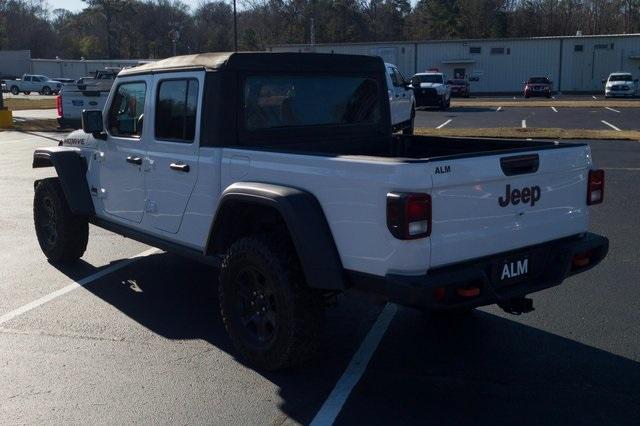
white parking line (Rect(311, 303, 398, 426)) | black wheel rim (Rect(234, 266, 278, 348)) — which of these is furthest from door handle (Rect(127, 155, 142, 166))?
white parking line (Rect(311, 303, 398, 426))

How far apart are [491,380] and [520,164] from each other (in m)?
1.38

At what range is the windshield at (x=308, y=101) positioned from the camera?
5430 millimetres

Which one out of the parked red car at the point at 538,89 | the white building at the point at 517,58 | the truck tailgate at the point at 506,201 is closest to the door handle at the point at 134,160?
the truck tailgate at the point at 506,201

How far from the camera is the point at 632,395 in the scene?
438 cm

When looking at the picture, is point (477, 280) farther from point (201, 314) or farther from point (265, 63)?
point (201, 314)

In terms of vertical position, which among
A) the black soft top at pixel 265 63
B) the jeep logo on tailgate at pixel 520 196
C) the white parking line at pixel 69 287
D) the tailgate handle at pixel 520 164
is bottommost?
the white parking line at pixel 69 287

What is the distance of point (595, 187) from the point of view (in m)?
5.05

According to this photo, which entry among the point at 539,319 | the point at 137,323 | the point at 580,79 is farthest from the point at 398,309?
the point at 580,79

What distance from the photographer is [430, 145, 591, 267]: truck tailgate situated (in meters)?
4.09

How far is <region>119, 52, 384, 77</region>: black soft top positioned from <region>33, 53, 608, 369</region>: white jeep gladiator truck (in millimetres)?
14

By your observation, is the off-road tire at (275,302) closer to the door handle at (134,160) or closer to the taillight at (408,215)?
the taillight at (408,215)

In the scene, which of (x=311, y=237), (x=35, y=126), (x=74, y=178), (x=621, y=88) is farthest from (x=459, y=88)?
(x=311, y=237)

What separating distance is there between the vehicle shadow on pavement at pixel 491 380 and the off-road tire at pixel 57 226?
3.55 metres

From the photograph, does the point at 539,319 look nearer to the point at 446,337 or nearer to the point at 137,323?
the point at 446,337
